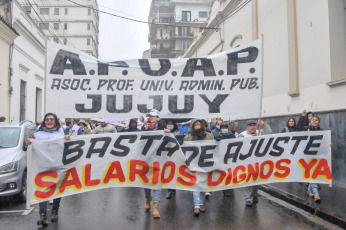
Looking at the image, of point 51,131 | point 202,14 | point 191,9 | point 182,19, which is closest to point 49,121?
point 51,131

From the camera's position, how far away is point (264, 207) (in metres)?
6.73

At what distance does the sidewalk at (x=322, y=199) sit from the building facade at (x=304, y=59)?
1.12 m

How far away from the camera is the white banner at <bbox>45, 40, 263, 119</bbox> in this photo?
6.09 metres

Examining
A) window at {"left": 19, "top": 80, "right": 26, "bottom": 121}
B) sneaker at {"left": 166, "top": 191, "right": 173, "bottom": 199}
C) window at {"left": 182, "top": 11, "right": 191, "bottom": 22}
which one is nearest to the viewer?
sneaker at {"left": 166, "top": 191, "right": 173, "bottom": 199}

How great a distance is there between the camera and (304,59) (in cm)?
1131

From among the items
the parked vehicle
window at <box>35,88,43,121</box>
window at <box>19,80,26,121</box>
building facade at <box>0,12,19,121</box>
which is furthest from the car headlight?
window at <box>35,88,43,121</box>

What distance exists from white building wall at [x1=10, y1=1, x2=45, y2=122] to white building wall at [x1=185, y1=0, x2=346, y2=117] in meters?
11.8

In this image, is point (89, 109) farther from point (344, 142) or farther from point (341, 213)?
point (344, 142)

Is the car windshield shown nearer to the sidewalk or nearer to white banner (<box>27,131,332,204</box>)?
white banner (<box>27,131,332,204</box>)

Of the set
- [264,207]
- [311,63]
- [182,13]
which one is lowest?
[264,207]

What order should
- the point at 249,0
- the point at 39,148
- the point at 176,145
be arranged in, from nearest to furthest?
the point at 39,148
the point at 176,145
the point at 249,0

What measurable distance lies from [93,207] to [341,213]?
14.9 feet

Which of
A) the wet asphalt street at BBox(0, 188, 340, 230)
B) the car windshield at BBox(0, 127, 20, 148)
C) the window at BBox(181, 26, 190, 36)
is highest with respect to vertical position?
the window at BBox(181, 26, 190, 36)

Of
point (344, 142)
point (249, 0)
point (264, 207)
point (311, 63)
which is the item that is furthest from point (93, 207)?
point (249, 0)
